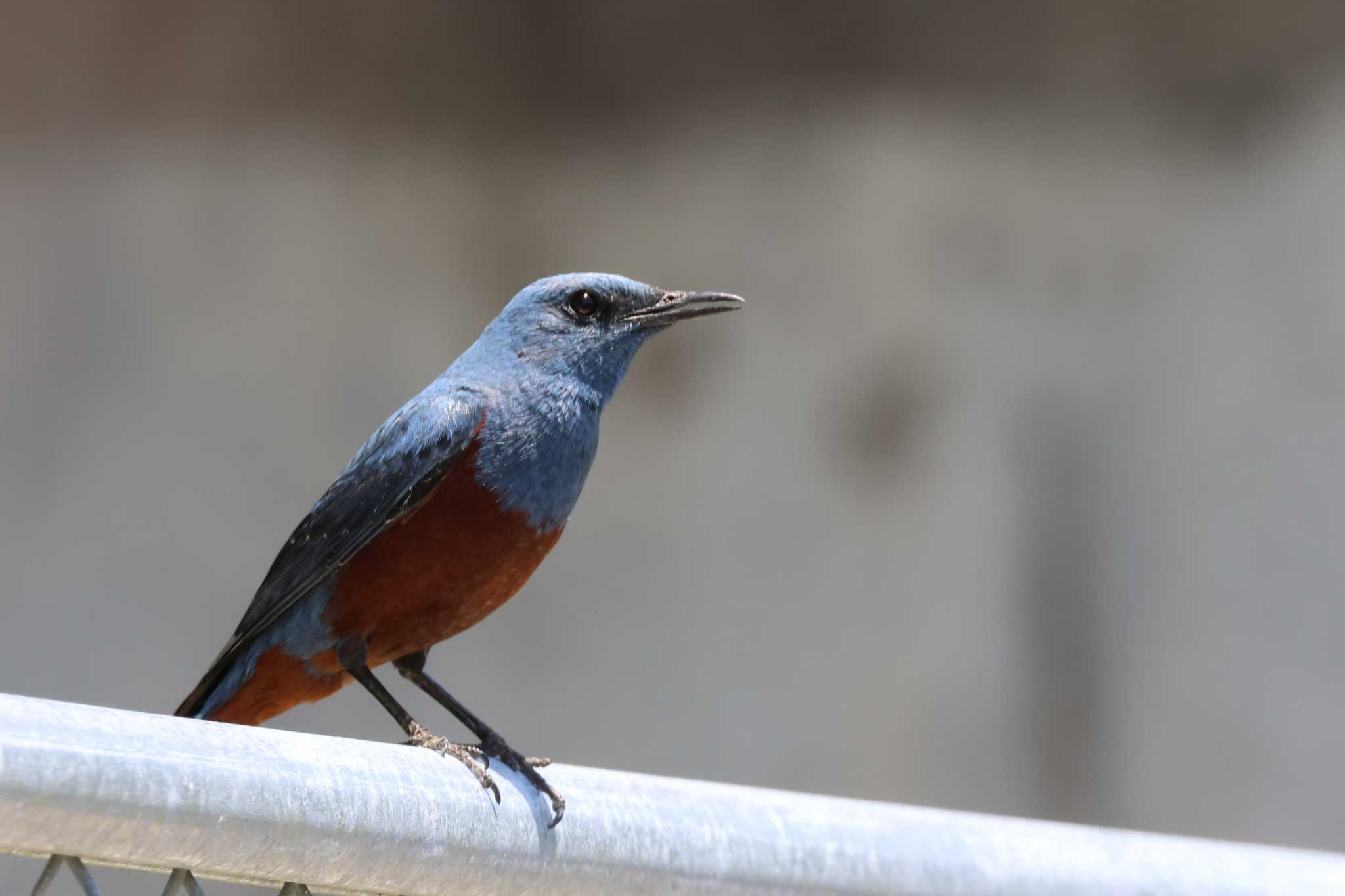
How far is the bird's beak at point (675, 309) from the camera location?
1.80m

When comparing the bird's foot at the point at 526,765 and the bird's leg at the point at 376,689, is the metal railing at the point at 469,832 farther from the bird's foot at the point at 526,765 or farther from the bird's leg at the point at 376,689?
the bird's leg at the point at 376,689

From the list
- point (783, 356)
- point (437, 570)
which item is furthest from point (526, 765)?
point (783, 356)

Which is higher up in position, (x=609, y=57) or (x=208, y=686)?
(x=609, y=57)

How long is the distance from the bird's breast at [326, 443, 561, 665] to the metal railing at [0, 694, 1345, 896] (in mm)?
616

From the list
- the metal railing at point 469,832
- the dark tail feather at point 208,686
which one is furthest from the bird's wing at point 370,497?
the metal railing at point 469,832

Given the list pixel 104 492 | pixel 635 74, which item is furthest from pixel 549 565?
pixel 635 74

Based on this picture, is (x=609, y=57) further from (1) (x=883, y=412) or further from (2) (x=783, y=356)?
(1) (x=883, y=412)

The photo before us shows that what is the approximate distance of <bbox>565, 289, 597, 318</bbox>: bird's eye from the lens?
1807mm

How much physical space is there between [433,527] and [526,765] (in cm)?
40

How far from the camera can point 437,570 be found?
1594 mm

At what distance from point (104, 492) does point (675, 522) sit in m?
1.44

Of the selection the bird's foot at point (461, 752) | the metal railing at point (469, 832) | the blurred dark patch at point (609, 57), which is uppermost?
the blurred dark patch at point (609, 57)

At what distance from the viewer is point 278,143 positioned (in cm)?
354

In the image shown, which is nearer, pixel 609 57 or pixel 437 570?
pixel 437 570
